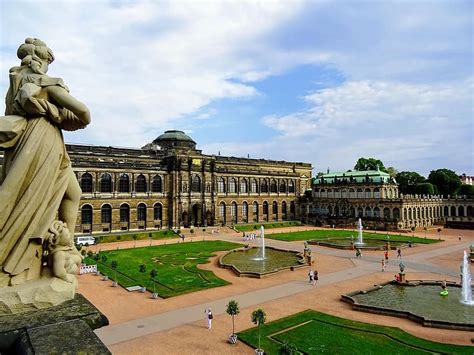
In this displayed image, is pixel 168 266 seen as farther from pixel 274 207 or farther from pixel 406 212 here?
pixel 406 212

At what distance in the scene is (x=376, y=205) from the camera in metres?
74.1

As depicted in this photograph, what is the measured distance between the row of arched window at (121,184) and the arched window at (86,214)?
267 centimetres

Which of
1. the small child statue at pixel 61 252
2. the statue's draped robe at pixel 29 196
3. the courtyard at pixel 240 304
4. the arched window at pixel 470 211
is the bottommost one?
the courtyard at pixel 240 304

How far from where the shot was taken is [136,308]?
22.2 m

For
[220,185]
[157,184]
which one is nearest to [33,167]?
[157,184]

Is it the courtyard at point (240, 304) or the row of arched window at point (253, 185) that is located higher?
the row of arched window at point (253, 185)

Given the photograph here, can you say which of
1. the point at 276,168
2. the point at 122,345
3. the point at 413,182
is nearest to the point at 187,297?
the point at 122,345

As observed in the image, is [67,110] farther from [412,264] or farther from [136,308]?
[412,264]

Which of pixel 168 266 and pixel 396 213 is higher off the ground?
pixel 396 213

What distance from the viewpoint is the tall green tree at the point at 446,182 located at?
97062 millimetres

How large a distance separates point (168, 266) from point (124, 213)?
2947 centimetres

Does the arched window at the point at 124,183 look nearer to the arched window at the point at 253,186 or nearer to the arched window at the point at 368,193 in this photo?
the arched window at the point at 253,186

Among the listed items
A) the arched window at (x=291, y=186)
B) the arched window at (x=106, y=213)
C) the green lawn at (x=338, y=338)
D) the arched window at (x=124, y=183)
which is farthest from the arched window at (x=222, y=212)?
the green lawn at (x=338, y=338)

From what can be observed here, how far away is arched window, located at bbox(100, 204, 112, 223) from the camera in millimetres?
58250
